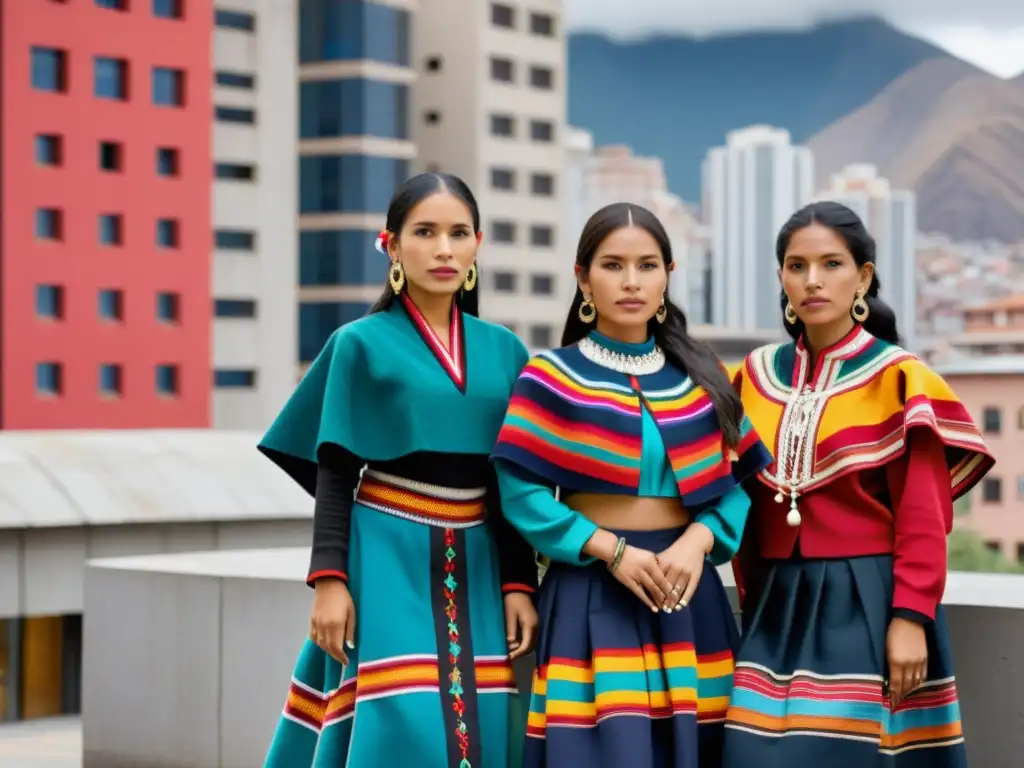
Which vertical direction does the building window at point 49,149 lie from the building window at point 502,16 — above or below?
below

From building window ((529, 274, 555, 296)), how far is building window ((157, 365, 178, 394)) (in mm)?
18346

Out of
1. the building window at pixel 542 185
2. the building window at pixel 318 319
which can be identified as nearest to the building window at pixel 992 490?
the building window at pixel 542 185

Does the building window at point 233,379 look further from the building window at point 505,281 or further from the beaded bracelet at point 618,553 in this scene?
the beaded bracelet at point 618,553

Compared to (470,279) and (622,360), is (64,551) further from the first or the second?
(622,360)

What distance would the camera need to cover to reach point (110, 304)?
35844mm

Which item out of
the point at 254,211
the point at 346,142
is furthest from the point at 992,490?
the point at 254,211

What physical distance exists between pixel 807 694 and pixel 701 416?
0.60 m

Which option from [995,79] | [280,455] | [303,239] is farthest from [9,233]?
[995,79]

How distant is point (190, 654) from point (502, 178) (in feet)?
151

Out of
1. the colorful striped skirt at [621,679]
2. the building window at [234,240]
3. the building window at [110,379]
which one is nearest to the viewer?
the colorful striped skirt at [621,679]

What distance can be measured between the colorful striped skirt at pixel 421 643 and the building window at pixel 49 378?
31690 mm

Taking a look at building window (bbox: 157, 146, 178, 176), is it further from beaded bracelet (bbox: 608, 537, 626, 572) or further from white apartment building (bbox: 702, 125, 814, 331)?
white apartment building (bbox: 702, 125, 814, 331)

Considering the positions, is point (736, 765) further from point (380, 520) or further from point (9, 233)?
point (9, 233)

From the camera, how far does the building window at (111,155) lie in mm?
35844
